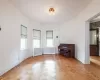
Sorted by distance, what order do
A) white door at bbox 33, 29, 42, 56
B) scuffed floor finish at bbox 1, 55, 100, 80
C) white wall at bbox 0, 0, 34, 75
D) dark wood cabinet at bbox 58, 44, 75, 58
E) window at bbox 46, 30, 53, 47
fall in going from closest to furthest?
scuffed floor finish at bbox 1, 55, 100, 80, white wall at bbox 0, 0, 34, 75, dark wood cabinet at bbox 58, 44, 75, 58, white door at bbox 33, 29, 42, 56, window at bbox 46, 30, 53, 47

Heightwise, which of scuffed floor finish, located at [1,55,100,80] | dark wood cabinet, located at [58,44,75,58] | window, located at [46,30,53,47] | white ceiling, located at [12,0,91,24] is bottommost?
scuffed floor finish, located at [1,55,100,80]

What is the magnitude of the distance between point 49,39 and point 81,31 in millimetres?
4120

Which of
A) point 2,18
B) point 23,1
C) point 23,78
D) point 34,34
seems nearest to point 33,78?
point 23,78

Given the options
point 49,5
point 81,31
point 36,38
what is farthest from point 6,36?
point 36,38

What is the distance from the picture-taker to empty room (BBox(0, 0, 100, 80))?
12.6 feet

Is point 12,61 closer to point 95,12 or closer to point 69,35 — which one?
point 95,12

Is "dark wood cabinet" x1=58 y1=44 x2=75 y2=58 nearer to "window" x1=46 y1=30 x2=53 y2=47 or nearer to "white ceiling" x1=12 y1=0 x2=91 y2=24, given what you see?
"window" x1=46 y1=30 x2=53 y2=47

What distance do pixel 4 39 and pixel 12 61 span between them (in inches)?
46.5

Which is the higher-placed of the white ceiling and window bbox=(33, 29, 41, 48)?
the white ceiling

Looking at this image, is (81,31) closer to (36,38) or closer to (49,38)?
(36,38)

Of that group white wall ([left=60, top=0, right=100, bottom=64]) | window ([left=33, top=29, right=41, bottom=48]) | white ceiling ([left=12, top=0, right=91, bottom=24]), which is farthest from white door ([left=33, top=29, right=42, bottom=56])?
white ceiling ([left=12, top=0, right=91, bottom=24])

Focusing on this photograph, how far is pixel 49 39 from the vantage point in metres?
9.62

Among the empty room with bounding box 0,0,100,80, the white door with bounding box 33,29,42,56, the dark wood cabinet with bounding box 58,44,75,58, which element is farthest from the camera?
the white door with bounding box 33,29,42,56

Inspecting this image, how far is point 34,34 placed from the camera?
28.0ft
